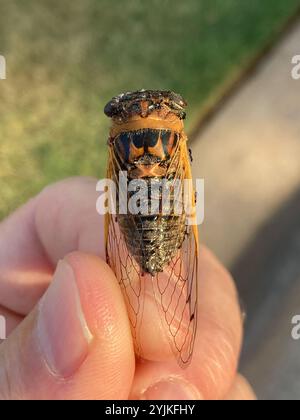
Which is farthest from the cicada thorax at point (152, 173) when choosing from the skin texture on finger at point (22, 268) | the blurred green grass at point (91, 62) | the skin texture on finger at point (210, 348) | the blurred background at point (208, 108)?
the blurred green grass at point (91, 62)

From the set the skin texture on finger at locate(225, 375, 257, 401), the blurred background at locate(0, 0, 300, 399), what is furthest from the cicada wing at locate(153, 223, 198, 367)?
the blurred background at locate(0, 0, 300, 399)

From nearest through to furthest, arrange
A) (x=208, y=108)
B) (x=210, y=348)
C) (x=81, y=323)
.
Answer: (x=81, y=323)
(x=210, y=348)
(x=208, y=108)

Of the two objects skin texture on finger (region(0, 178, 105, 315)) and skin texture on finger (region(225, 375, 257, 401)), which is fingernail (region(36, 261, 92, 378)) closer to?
skin texture on finger (region(0, 178, 105, 315))

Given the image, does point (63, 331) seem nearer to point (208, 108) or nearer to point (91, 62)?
point (208, 108)

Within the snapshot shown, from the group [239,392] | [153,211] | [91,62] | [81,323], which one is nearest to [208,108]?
[91,62]

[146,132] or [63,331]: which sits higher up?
[146,132]

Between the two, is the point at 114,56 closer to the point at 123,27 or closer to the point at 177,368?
the point at 123,27

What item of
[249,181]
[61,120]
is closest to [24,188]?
[61,120]
